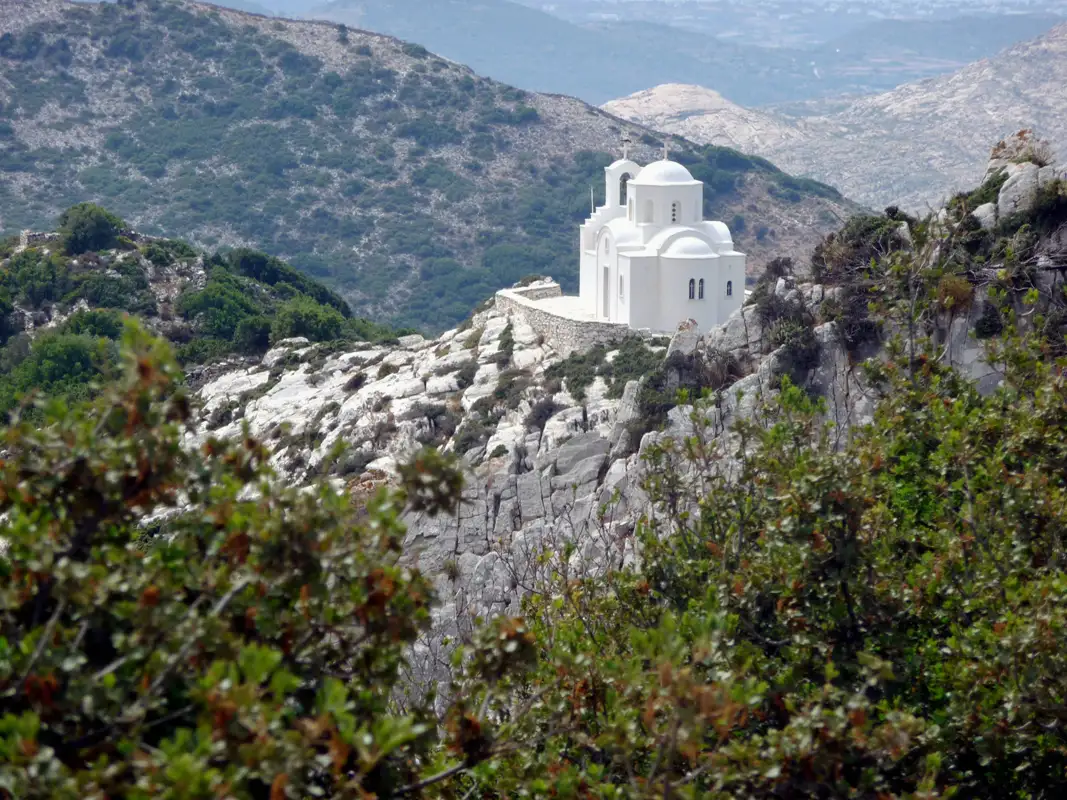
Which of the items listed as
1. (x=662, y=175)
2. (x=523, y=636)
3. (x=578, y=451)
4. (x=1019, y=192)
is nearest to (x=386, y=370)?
(x=662, y=175)

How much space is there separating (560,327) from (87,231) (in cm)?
3109

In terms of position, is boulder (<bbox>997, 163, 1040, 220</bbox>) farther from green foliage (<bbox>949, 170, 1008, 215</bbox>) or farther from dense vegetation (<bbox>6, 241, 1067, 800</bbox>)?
dense vegetation (<bbox>6, 241, 1067, 800</bbox>)

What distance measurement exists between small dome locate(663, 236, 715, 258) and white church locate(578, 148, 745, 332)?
1.2 inches

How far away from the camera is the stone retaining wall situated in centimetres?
4441

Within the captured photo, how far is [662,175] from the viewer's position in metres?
46.5

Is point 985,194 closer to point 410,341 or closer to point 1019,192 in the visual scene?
point 1019,192

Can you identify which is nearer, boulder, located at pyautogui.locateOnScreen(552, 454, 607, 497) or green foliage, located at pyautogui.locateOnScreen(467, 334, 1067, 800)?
green foliage, located at pyautogui.locateOnScreen(467, 334, 1067, 800)

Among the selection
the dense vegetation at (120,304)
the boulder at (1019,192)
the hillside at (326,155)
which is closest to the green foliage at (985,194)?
the boulder at (1019,192)

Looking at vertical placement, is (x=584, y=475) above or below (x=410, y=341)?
below

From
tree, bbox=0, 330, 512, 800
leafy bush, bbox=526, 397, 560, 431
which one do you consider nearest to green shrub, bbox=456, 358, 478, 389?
leafy bush, bbox=526, 397, 560, 431

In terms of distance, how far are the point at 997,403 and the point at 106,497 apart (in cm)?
1030

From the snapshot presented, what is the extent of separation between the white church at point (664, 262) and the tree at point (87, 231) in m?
30.1

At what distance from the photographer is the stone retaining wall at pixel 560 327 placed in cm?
4441

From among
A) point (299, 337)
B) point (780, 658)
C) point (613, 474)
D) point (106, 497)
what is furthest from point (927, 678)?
point (299, 337)
